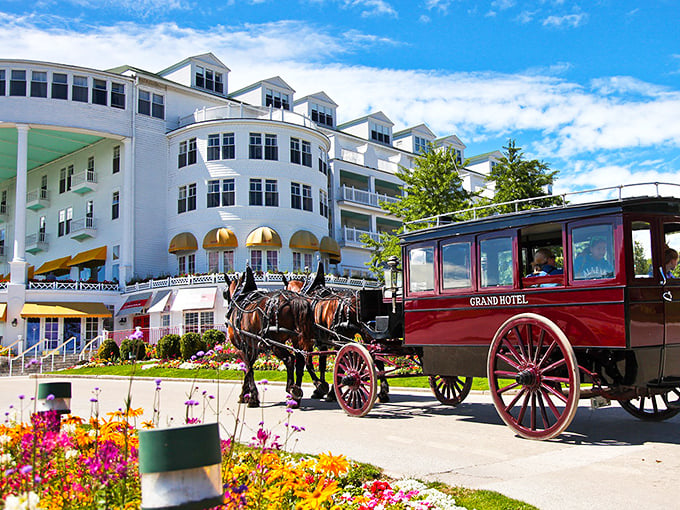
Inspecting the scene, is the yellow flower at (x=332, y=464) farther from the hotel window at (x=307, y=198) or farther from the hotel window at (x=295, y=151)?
the hotel window at (x=295, y=151)

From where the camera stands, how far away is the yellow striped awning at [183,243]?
40.8 meters

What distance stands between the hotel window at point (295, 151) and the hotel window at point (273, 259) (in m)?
6.36

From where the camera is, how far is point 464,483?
641 cm

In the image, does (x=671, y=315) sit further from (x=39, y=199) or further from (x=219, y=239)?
(x=39, y=199)

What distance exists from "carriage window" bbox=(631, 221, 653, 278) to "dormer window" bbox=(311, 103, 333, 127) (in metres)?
47.6

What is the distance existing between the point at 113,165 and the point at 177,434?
44.3m

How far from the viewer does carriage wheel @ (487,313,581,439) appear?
7832mm

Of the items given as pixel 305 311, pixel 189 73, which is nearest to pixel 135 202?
pixel 189 73

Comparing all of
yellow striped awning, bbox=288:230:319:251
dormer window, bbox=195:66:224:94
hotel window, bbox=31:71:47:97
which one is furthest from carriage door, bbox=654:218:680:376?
dormer window, bbox=195:66:224:94

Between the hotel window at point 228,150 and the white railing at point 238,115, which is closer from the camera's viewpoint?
the hotel window at point 228,150

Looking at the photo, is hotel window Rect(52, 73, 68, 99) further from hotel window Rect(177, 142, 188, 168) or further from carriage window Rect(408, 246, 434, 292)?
carriage window Rect(408, 246, 434, 292)

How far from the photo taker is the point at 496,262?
933 cm

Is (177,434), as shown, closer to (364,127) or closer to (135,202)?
(135,202)

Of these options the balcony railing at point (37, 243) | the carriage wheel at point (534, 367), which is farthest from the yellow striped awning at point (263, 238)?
the carriage wheel at point (534, 367)
